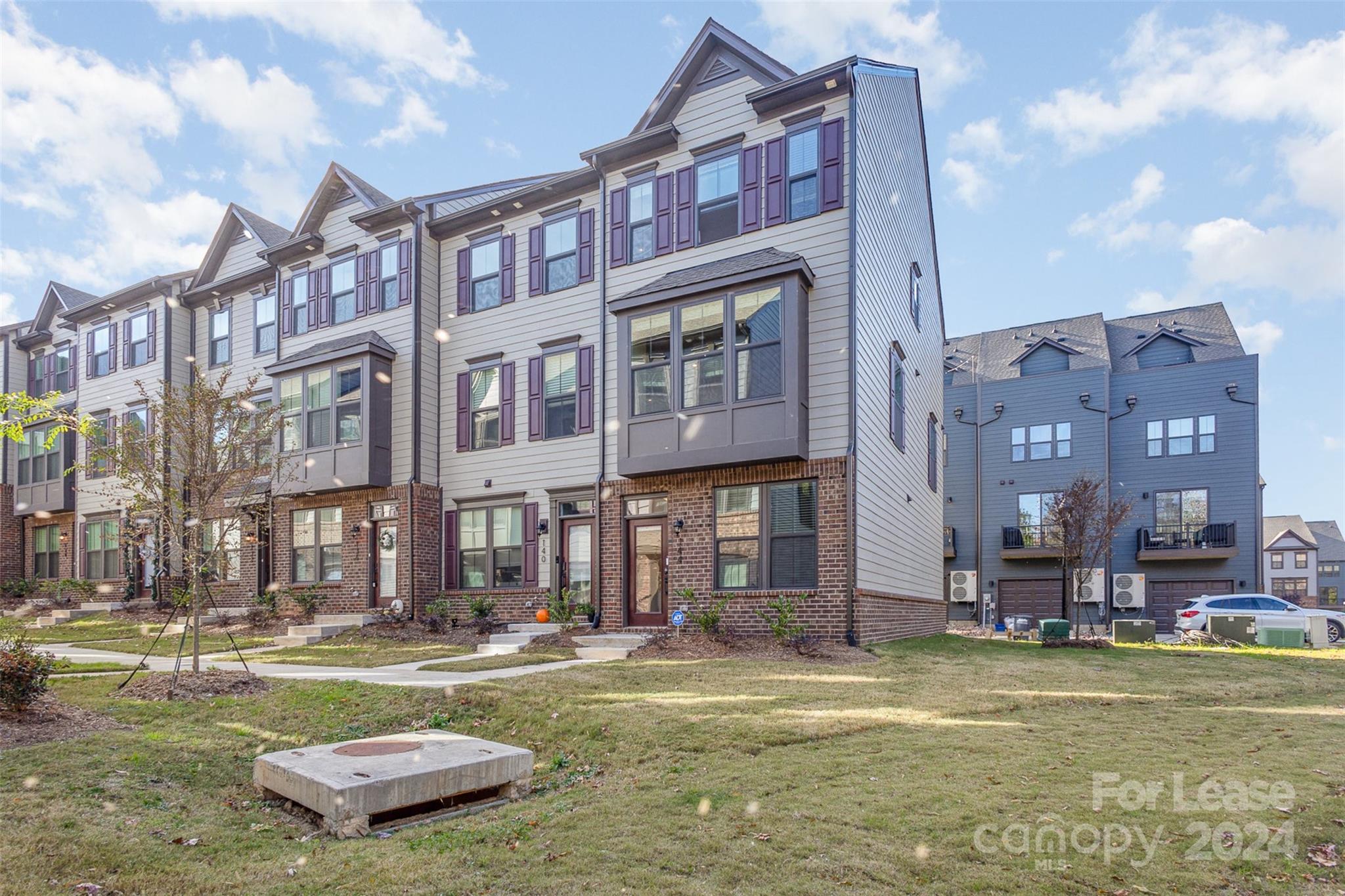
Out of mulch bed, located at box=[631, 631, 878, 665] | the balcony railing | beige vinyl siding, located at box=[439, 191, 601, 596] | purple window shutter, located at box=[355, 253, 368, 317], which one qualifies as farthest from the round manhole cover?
the balcony railing

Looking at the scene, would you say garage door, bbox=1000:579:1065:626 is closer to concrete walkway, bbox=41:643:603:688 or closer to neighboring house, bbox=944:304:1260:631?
neighboring house, bbox=944:304:1260:631

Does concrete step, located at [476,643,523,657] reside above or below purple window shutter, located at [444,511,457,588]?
below

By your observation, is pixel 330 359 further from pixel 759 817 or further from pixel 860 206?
pixel 759 817

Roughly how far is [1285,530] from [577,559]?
61266mm

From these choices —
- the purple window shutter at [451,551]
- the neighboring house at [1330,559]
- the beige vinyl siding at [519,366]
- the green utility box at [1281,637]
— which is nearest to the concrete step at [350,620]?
the purple window shutter at [451,551]

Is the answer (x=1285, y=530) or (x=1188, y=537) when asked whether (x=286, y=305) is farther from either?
(x=1285, y=530)

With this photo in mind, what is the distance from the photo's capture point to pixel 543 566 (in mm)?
16344

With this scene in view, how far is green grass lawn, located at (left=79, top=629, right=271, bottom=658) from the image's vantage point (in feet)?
46.9

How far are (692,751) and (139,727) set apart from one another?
5.12m

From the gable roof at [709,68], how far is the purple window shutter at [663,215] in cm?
107

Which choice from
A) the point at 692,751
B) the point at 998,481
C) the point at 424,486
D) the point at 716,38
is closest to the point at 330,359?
the point at 424,486

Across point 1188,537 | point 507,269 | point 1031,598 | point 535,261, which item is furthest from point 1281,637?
point 507,269

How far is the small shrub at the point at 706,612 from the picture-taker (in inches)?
521

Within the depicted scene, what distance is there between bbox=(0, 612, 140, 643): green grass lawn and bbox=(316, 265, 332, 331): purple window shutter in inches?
303
